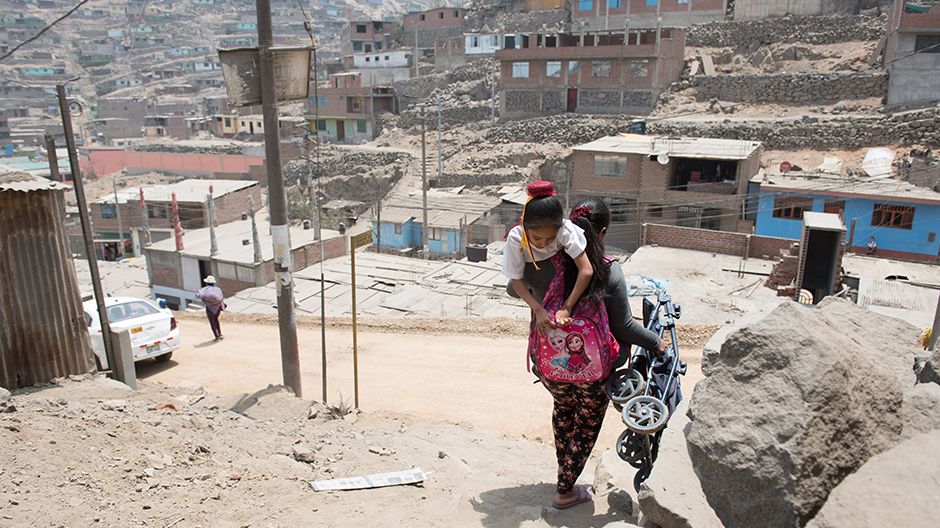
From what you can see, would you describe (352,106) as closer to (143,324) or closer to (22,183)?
(143,324)

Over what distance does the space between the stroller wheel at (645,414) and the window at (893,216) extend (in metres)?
24.8

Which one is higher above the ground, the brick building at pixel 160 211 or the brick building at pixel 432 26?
the brick building at pixel 432 26

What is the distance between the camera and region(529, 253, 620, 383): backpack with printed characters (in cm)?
354

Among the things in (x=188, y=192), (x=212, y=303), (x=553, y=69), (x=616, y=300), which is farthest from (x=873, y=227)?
(x=188, y=192)

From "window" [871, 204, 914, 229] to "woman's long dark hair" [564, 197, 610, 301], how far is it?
80.7 ft

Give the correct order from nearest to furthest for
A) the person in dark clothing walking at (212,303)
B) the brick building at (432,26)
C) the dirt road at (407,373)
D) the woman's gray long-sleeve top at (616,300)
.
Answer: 1. the woman's gray long-sleeve top at (616,300)
2. the dirt road at (407,373)
3. the person in dark clothing walking at (212,303)
4. the brick building at (432,26)

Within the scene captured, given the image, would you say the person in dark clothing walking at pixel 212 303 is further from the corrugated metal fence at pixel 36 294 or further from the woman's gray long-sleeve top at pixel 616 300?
the woman's gray long-sleeve top at pixel 616 300

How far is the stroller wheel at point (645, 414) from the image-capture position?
130 inches

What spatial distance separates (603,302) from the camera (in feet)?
11.8

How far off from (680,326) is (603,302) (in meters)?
9.23

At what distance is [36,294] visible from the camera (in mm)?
6785

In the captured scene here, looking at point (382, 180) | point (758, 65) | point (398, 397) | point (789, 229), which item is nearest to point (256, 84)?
point (398, 397)

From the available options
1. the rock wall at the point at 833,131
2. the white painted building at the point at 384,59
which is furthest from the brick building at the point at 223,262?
the white painted building at the point at 384,59

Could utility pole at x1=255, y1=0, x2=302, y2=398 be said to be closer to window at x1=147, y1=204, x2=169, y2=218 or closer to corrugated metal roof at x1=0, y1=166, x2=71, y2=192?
corrugated metal roof at x1=0, y1=166, x2=71, y2=192
